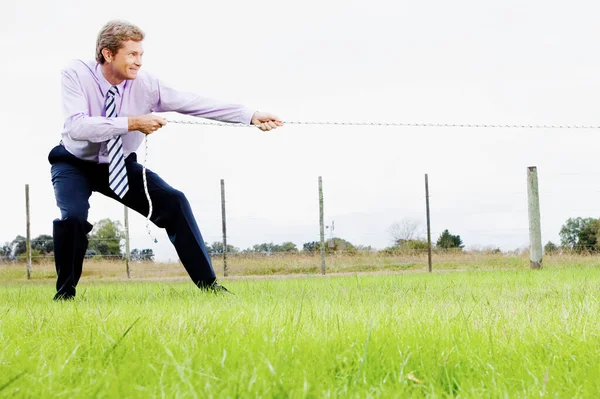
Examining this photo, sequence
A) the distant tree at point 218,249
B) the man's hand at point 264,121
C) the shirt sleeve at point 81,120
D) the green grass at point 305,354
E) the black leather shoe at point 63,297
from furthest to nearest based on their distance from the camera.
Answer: the distant tree at point 218,249 < the man's hand at point 264,121 < the black leather shoe at point 63,297 < the shirt sleeve at point 81,120 < the green grass at point 305,354

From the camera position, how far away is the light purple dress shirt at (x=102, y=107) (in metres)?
4.43

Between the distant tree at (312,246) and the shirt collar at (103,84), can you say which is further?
the distant tree at (312,246)

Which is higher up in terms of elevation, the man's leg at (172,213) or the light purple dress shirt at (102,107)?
the light purple dress shirt at (102,107)

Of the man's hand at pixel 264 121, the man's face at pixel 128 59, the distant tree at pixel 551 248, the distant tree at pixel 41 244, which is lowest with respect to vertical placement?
the distant tree at pixel 551 248

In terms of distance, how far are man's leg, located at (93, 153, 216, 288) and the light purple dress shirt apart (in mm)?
245

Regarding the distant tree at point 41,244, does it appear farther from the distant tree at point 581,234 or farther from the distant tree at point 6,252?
the distant tree at point 581,234

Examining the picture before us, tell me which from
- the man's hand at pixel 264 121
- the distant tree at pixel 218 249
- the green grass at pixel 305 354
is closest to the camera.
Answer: the green grass at pixel 305 354

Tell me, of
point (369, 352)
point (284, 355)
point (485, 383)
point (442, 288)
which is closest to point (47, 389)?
point (284, 355)

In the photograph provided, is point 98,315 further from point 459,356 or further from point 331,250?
point 331,250

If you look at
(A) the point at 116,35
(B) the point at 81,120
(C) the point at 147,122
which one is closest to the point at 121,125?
(C) the point at 147,122

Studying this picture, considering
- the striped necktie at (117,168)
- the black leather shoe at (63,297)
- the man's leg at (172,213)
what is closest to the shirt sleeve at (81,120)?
the striped necktie at (117,168)

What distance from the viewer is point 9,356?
7.13 ft

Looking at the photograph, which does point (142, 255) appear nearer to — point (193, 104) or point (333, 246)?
point (333, 246)

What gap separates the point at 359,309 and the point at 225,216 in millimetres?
11185
